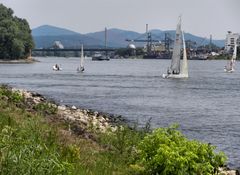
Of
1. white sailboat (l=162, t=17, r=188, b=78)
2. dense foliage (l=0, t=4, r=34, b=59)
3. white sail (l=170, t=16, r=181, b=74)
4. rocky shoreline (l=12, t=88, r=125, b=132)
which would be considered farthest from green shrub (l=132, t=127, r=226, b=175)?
dense foliage (l=0, t=4, r=34, b=59)

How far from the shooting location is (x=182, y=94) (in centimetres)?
6162

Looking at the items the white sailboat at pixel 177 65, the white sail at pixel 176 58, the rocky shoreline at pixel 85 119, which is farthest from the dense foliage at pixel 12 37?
the rocky shoreline at pixel 85 119

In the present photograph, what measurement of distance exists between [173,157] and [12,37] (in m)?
168

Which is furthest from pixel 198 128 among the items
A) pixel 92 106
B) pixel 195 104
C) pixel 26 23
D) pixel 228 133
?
pixel 26 23

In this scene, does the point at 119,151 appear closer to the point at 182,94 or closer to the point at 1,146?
the point at 1,146

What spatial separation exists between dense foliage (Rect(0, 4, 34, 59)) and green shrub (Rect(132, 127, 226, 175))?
541ft

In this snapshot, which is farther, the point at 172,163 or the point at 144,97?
the point at 144,97

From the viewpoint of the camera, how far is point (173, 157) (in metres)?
11.9

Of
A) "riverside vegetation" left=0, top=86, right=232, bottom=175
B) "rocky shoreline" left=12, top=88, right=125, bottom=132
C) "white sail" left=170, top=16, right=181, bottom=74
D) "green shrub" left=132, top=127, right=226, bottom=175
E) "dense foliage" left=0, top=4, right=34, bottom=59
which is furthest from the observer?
"dense foliage" left=0, top=4, right=34, bottom=59

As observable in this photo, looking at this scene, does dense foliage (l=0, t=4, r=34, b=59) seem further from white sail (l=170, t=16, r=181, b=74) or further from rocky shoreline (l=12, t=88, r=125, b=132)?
rocky shoreline (l=12, t=88, r=125, b=132)

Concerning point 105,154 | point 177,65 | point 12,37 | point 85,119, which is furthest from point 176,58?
point 12,37

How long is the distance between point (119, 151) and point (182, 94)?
47.3 meters

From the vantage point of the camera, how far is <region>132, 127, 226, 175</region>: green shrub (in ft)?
38.8

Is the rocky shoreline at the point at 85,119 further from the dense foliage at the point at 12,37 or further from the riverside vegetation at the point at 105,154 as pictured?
the dense foliage at the point at 12,37
